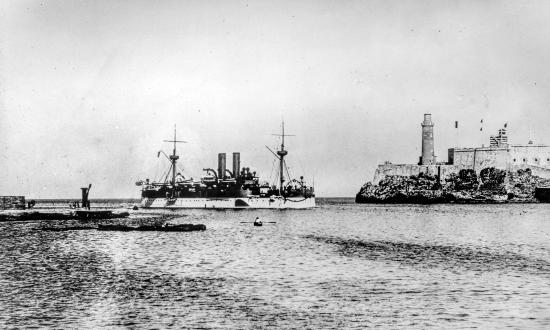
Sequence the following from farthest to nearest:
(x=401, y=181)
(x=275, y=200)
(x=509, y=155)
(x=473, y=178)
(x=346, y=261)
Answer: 1. (x=401, y=181)
2. (x=473, y=178)
3. (x=509, y=155)
4. (x=275, y=200)
5. (x=346, y=261)

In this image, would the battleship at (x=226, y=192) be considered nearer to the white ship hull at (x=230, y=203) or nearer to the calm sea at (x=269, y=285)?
the white ship hull at (x=230, y=203)

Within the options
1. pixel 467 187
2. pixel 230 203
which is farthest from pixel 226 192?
pixel 467 187

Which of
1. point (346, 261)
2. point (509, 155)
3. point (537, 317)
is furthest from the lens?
point (509, 155)

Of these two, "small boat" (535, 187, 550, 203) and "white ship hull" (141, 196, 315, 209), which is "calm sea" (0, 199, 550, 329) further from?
"small boat" (535, 187, 550, 203)

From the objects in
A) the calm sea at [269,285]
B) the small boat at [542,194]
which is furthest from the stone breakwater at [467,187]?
the calm sea at [269,285]

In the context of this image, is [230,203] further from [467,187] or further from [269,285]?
[269,285]

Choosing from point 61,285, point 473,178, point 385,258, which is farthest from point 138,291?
point 473,178

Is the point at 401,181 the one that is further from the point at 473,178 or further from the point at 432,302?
the point at 432,302

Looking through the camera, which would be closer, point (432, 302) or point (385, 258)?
point (432, 302)
